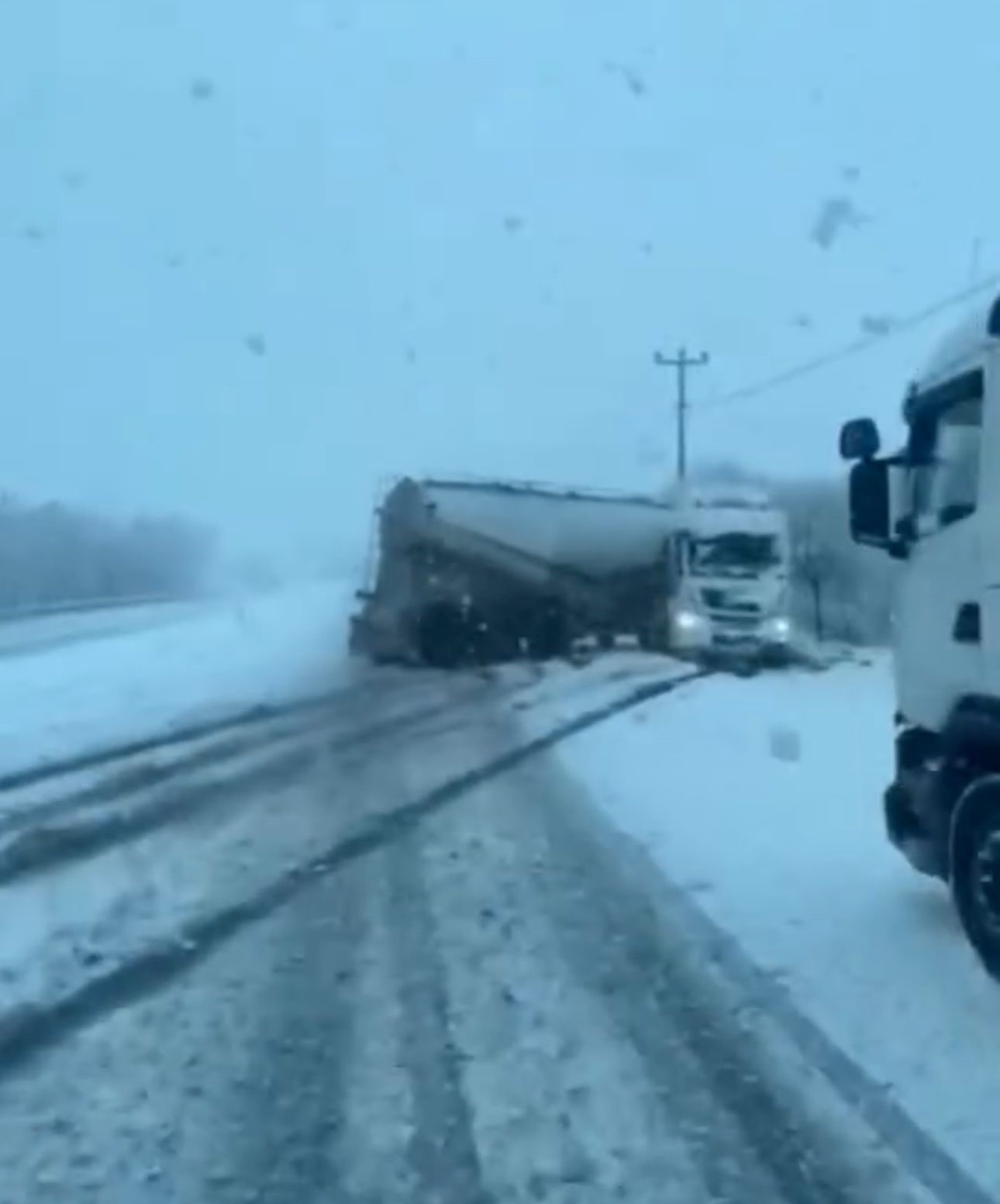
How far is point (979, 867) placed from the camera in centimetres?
878

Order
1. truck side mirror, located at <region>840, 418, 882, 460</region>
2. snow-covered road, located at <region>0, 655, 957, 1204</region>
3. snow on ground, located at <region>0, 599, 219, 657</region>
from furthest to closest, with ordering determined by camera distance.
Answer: snow on ground, located at <region>0, 599, 219, 657</region>
truck side mirror, located at <region>840, 418, 882, 460</region>
snow-covered road, located at <region>0, 655, 957, 1204</region>

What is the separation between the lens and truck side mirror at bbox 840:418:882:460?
32.6ft

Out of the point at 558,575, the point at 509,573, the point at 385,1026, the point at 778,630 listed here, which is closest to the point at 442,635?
the point at 509,573

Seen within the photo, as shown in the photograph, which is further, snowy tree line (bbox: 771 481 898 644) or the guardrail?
the guardrail

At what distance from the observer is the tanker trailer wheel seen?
33.3 metres

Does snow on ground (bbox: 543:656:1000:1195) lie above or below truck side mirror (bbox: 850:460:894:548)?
below

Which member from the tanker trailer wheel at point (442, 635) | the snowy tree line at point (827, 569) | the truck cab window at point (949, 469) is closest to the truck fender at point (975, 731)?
the truck cab window at point (949, 469)

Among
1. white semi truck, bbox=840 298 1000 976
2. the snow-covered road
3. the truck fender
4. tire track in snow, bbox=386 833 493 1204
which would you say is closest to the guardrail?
the snow-covered road

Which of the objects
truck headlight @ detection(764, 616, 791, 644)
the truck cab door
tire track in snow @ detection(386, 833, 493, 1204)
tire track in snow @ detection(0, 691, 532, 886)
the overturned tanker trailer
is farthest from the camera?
truck headlight @ detection(764, 616, 791, 644)

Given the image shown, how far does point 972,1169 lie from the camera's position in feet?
19.5

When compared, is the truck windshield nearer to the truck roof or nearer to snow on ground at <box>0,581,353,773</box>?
snow on ground at <box>0,581,353,773</box>

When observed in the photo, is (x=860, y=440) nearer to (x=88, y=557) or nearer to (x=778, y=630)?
(x=778, y=630)

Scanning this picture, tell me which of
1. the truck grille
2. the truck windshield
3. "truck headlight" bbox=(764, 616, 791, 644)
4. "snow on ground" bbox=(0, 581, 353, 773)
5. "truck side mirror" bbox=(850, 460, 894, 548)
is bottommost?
"snow on ground" bbox=(0, 581, 353, 773)

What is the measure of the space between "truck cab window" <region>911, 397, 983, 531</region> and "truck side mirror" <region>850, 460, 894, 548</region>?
0.97 ft
